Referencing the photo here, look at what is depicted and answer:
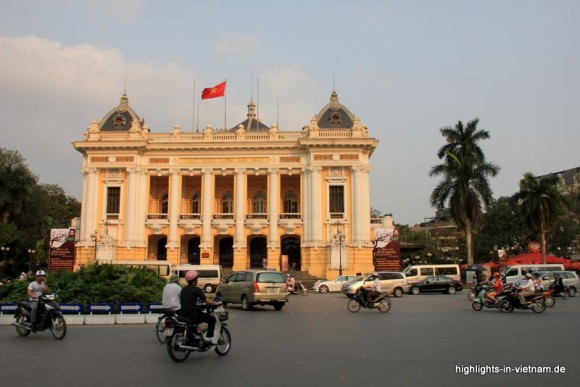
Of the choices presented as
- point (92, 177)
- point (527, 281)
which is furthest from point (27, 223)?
point (527, 281)

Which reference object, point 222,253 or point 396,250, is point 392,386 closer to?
point 396,250

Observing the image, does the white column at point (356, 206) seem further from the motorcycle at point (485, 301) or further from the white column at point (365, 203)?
the motorcycle at point (485, 301)

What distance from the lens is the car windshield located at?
21.3 metres

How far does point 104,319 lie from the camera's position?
16.2 meters

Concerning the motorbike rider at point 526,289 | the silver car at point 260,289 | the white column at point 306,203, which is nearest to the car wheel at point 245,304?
the silver car at point 260,289

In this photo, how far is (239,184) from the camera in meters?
47.8

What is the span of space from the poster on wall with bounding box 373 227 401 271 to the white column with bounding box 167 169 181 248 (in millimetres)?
17129

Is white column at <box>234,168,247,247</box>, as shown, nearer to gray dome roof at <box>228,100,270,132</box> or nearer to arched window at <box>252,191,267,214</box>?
arched window at <box>252,191,267,214</box>

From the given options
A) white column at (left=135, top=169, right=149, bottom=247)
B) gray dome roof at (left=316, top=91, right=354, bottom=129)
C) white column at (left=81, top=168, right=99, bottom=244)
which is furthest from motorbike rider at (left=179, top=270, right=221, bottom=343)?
white column at (left=81, top=168, right=99, bottom=244)

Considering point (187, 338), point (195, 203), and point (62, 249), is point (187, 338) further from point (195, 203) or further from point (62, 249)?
point (195, 203)

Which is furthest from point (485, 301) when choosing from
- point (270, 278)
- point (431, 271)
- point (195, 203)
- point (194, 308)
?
point (195, 203)

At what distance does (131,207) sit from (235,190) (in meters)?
9.02

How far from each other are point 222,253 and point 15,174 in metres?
20.2

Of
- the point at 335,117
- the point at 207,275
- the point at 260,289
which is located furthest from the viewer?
the point at 335,117
